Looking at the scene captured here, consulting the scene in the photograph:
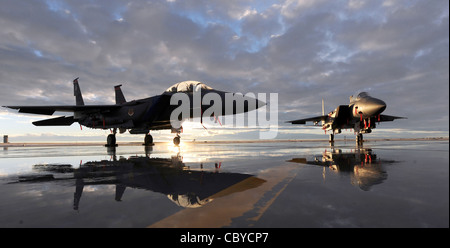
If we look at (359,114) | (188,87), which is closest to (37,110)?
(188,87)

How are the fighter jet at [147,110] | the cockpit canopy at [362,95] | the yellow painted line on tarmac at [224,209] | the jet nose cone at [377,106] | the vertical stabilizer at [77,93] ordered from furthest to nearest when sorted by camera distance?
the vertical stabilizer at [77,93] < the cockpit canopy at [362,95] < the jet nose cone at [377,106] < the fighter jet at [147,110] < the yellow painted line on tarmac at [224,209]

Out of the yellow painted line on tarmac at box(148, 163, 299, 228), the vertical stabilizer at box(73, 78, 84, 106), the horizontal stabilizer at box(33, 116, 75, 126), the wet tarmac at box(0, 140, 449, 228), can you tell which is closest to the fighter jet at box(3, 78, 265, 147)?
the horizontal stabilizer at box(33, 116, 75, 126)

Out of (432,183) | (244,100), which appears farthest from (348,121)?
(432,183)

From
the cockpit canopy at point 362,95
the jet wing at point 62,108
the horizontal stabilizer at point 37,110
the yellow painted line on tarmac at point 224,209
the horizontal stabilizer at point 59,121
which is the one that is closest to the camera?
the yellow painted line on tarmac at point 224,209

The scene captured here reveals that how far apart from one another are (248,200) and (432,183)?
333 centimetres

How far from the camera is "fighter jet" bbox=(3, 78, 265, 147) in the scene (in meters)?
14.0

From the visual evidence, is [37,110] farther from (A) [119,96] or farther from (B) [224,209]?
(B) [224,209]

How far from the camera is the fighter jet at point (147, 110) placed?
1402cm

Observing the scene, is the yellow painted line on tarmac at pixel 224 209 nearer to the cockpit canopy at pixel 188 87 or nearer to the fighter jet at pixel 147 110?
the fighter jet at pixel 147 110

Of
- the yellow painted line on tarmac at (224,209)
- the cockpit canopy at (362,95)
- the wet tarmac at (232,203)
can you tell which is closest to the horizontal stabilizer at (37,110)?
the wet tarmac at (232,203)

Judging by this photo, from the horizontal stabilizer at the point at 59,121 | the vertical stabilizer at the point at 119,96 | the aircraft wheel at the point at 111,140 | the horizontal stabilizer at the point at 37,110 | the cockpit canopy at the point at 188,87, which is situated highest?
the vertical stabilizer at the point at 119,96

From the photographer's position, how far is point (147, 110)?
1603 cm

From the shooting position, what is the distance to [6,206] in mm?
3049
